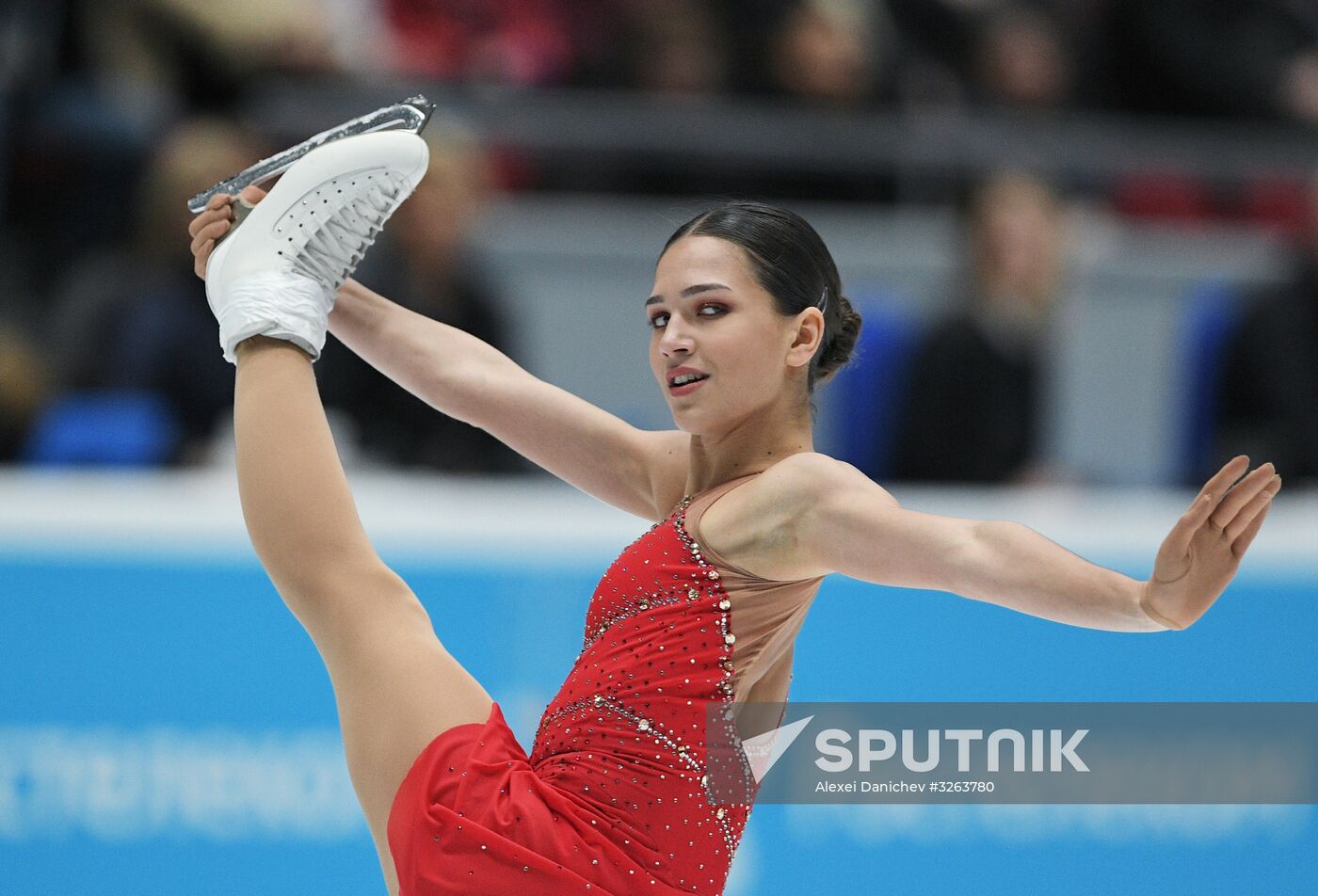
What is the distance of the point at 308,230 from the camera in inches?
101

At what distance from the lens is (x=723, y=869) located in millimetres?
2354

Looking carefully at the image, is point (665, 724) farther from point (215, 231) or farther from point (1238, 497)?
point (215, 231)

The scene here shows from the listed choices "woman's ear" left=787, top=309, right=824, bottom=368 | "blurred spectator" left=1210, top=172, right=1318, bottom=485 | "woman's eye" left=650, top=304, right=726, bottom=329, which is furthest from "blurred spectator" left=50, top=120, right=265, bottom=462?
"blurred spectator" left=1210, top=172, right=1318, bottom=485

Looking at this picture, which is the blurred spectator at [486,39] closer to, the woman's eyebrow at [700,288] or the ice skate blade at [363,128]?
the ice skate blade at [363,128]

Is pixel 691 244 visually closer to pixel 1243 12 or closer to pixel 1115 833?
pixel 1115 833

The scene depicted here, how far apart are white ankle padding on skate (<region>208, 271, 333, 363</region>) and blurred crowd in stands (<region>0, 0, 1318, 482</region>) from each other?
196 cm

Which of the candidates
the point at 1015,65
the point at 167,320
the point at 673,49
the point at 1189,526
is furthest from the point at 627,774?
the point at 1015,65

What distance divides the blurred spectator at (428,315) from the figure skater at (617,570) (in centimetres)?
222

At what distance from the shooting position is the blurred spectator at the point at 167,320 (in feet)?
15.5

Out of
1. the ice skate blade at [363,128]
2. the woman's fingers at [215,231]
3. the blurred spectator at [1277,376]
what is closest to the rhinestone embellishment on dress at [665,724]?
the ice skate blade at [363,128]

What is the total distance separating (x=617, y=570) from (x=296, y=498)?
47cm

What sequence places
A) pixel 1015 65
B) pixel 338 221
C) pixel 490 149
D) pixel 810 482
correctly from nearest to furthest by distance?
pixel 810 482 → pixel 338 221 → pixel 490 149 → pixel 1015 65

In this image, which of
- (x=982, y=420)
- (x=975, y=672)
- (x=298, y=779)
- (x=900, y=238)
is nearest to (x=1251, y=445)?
(x=982, y=420)

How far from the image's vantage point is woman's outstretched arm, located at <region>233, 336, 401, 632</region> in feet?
7.80
